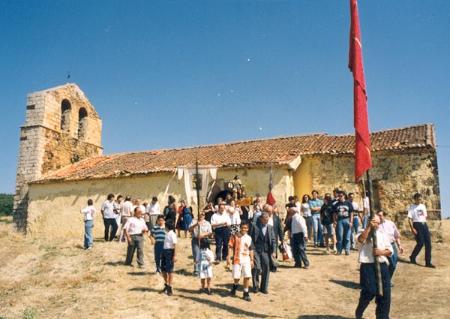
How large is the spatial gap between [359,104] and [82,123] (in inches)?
826

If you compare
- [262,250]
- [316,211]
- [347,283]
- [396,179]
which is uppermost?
[396,179]

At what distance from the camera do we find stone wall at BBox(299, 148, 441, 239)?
15.2 m

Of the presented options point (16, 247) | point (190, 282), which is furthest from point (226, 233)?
point (16, 247)

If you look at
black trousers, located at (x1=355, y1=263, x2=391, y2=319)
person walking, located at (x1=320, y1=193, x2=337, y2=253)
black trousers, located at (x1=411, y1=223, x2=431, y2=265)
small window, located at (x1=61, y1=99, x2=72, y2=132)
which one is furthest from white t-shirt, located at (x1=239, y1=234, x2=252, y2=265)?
small window, located at (x1=61, y1=99, x2=72, y2=132)

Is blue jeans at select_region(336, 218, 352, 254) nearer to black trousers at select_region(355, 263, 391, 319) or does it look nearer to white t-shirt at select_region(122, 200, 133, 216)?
black trousers at select_region(355, 263, 391, 319)

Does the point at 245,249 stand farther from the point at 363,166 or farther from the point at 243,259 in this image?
the point at 363,166

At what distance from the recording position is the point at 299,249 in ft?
35.5

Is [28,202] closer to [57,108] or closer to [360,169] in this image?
[57,108]

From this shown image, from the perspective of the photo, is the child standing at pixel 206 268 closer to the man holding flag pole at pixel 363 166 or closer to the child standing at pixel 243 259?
the child standing at pixel 243 259

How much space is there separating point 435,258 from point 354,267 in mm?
2843

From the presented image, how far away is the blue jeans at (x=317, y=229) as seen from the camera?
12655mm

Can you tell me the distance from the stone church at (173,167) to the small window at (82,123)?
58 millimetres

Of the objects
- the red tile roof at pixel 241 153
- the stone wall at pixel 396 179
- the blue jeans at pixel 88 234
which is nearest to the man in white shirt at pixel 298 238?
the red tile roof at pixel 241 153

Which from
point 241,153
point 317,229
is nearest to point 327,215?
point 317,229
